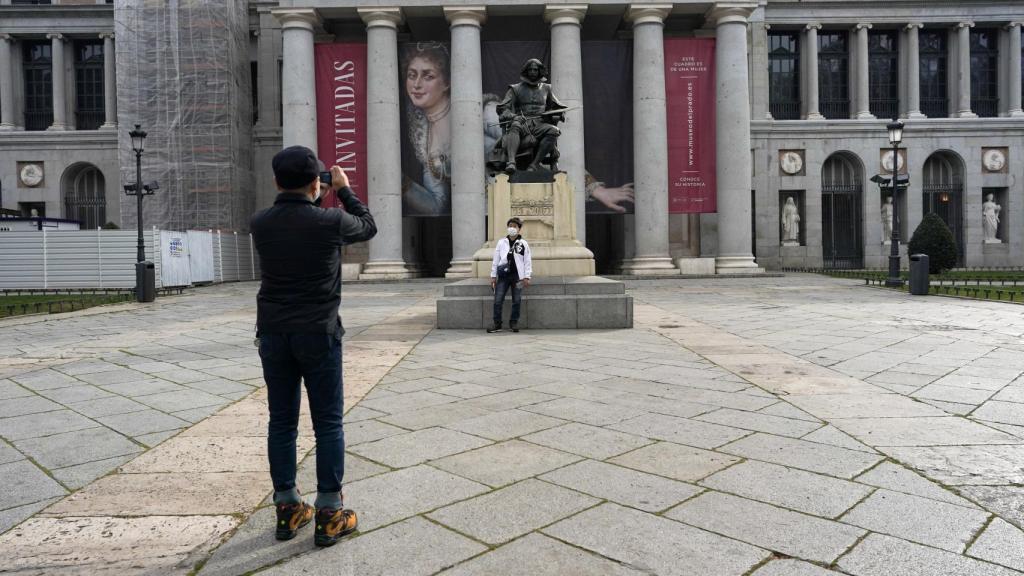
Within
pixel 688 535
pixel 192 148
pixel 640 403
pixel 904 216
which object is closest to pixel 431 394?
pixel 640 403

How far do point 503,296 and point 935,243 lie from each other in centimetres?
2028

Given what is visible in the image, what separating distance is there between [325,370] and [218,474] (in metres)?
1.49

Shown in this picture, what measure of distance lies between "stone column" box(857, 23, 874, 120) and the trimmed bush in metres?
15.0

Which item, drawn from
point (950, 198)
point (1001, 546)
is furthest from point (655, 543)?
point (950, 198)

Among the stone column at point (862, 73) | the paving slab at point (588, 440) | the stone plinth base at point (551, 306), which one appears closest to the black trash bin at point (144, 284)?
the stone plinth base at point (551, 306)

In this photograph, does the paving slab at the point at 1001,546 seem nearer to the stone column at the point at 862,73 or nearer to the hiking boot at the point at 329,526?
the hiking boot at the point at 329,526

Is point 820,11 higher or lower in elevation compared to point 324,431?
higher

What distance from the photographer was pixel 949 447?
460cm

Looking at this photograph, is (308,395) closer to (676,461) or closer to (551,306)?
(676,461)

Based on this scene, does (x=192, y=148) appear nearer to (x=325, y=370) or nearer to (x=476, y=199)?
(x=476, y=199)

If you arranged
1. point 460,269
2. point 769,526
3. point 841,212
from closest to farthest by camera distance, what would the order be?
point 769,526, point 460,269, point 841,212

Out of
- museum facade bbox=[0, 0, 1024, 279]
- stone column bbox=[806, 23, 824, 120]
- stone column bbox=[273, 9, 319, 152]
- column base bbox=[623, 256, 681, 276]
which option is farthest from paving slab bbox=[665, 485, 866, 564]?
stone column bbox=[806, 23, 824, 120]

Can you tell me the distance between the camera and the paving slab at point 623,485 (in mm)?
3679

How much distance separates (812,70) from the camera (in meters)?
37.8
